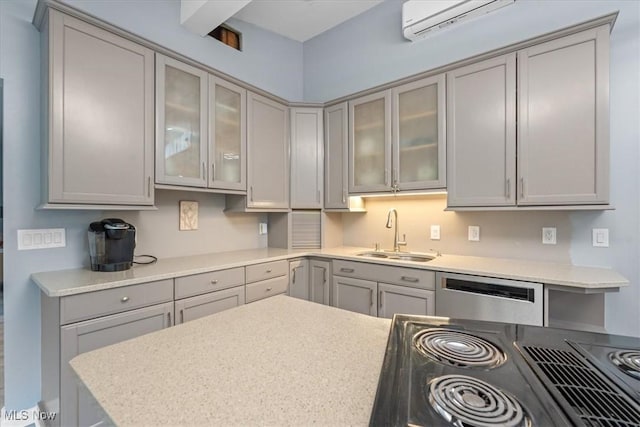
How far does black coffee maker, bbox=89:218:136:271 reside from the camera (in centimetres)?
181

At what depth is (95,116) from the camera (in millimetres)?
1769

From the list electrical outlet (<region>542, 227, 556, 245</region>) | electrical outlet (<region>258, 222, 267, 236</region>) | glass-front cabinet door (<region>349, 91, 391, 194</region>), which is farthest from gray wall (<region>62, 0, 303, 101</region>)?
electrical outlet (<region>542, 227, 556, 245</region>)

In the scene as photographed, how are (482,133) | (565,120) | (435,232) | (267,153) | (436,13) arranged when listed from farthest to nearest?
(267,153) < (435,232) < (436,13) < (482,133) < (565,120)

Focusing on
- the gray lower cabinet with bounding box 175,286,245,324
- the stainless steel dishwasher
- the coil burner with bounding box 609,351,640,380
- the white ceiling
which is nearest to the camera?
the coil burner with bounding box 609,351,640,380

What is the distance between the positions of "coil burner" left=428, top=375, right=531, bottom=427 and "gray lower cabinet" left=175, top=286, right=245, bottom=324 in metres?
1.72

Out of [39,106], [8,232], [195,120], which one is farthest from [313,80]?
[8,232]

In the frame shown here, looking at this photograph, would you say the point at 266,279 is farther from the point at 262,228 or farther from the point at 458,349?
the point at 458,349

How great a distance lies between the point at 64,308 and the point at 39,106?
125 centimetres

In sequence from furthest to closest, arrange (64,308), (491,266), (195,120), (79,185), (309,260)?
(309,260), (195,120), (491,266), (79,185), (64,308)

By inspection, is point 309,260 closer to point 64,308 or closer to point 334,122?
point 334,122

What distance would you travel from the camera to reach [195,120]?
89.5 inches

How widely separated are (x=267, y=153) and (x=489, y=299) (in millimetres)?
2097

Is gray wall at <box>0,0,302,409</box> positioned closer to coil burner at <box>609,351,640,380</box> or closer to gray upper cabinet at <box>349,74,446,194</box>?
gray upper cabinet at <box>349,74,446,194</box>

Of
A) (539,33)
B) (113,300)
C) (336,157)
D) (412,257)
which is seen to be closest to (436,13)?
(539,33)
